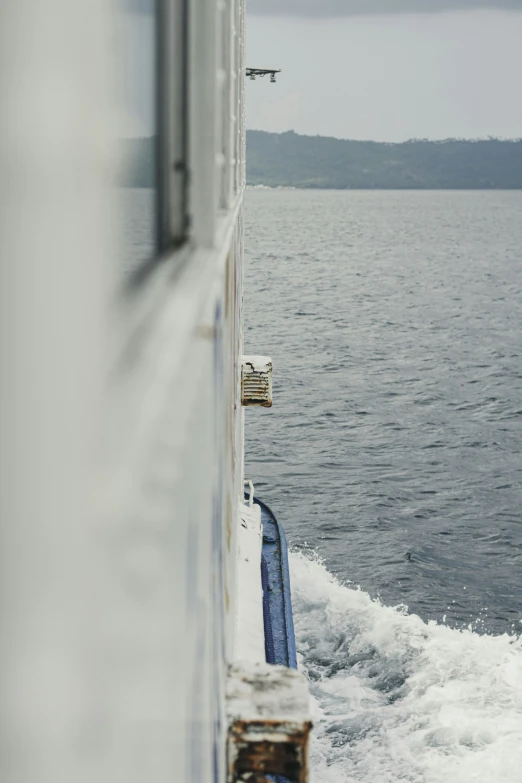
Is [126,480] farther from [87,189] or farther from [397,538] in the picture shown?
[397,538]

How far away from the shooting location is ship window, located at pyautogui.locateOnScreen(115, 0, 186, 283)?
121 cm

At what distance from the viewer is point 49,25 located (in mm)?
583

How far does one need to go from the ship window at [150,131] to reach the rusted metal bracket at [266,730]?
4.47 ft

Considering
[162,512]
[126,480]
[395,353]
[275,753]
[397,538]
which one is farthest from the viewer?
[395,353]

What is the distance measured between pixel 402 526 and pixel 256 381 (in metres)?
9.45

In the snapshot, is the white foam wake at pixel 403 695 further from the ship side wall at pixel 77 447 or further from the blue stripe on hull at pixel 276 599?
the ship side wall at pixel 77 447

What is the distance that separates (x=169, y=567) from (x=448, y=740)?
10.9 metres

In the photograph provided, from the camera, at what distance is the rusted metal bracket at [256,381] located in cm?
1055

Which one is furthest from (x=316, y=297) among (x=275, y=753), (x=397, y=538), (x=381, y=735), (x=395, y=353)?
(x=275, y=753)

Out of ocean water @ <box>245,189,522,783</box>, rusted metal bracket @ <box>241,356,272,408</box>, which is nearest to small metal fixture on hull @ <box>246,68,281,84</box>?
ocean water @ <box>245,189,522,783</box>

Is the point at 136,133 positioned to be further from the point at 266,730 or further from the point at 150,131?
the point at 266,730

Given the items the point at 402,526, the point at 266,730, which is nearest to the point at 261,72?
the point at 402,526

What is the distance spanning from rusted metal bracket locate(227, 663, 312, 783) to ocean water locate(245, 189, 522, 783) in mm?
8389

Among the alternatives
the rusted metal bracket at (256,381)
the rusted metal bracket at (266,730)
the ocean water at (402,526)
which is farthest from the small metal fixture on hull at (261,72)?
the rusted metal bracket at (266,730)
